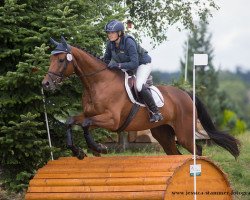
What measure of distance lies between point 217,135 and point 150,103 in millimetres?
1865

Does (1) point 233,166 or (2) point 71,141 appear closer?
(2) point 71,141

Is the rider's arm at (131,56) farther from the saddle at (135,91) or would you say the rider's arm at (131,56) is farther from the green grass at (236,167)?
the green grass at (236,167)

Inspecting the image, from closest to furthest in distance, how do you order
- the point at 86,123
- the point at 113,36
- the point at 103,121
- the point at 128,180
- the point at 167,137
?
1. the point at 128,180
2. the point at 86,123
3. the point at 103,121
4. the point at 113,36
5. the point at 167,137

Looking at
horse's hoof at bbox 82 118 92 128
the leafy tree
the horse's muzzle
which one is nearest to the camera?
the horse's muzzle

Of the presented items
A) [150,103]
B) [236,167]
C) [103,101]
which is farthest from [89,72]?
[236,167]

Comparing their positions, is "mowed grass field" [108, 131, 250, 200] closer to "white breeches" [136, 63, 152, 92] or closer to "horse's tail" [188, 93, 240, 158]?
"horse's tail" [188, 93, 240, 158]

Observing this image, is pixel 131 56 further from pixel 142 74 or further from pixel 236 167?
pixel 236 167

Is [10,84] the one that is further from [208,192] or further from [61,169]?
[208,192]

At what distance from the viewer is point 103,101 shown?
29.9 ft

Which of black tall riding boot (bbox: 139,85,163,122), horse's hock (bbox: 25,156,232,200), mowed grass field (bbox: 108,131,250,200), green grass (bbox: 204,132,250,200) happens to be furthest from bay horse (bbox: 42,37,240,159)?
green grass (bbox: 204,132,250,200)

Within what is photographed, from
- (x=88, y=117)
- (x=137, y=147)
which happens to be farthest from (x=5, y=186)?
(x=137, y=147)

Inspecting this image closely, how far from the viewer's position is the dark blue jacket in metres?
9.26

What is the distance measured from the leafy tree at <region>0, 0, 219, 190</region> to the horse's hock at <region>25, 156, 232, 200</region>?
965mm

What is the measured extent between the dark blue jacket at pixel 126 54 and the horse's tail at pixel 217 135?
4.92 ft
